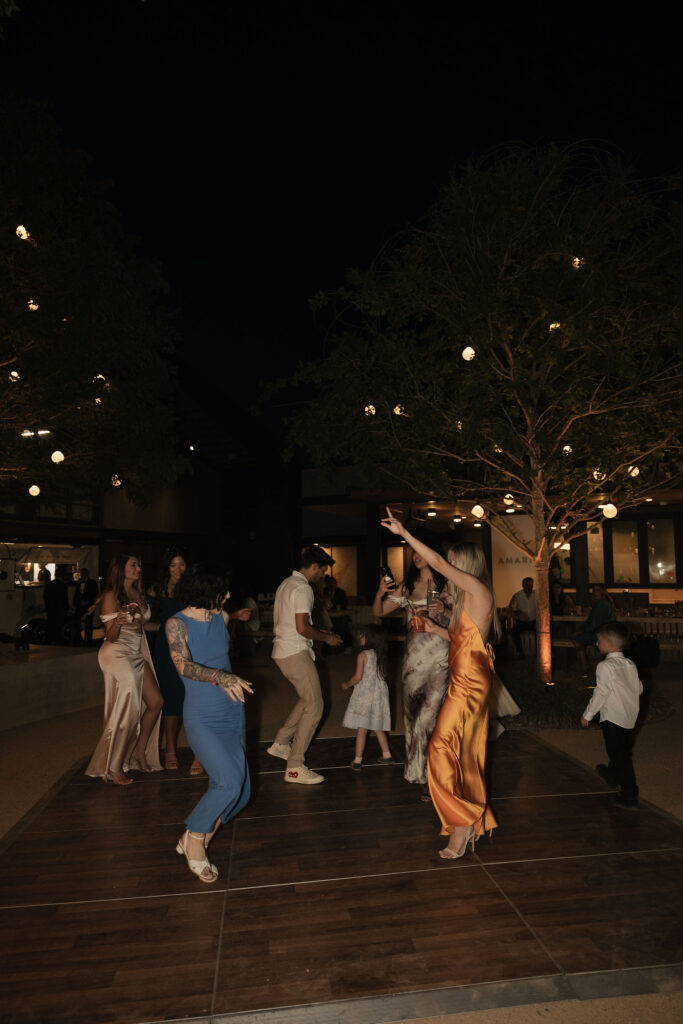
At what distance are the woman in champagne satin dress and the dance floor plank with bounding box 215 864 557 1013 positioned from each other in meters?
2.33

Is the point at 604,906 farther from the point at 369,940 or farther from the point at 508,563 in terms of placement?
the point at 508,563

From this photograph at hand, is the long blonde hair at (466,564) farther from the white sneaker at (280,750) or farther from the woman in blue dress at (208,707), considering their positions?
the white sneaker at (280,750)

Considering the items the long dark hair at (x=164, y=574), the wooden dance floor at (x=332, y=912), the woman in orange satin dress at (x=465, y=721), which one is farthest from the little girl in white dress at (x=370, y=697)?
the woman in orange satin dress at (x=465, y=721)

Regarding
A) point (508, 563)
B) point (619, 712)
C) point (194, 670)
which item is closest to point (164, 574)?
point (194, 670)

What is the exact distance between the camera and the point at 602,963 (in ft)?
9.72

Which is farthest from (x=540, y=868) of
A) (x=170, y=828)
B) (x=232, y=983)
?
(x=170, y=828)

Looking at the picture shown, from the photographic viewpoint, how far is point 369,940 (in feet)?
10.5

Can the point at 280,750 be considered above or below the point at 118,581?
below

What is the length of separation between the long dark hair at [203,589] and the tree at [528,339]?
4.18 m

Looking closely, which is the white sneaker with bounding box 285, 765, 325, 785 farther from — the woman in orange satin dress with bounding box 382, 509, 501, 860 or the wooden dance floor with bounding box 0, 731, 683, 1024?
the woman in orange satin dress with bounding box 382, 509, 501, 860

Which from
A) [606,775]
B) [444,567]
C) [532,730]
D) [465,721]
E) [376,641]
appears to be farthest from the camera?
[532,730]

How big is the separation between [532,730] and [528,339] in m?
4.51

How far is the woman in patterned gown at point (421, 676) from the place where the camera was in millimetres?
5320

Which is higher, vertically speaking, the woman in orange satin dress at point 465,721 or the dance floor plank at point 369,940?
the woman in orange satin dress at point 465,721
